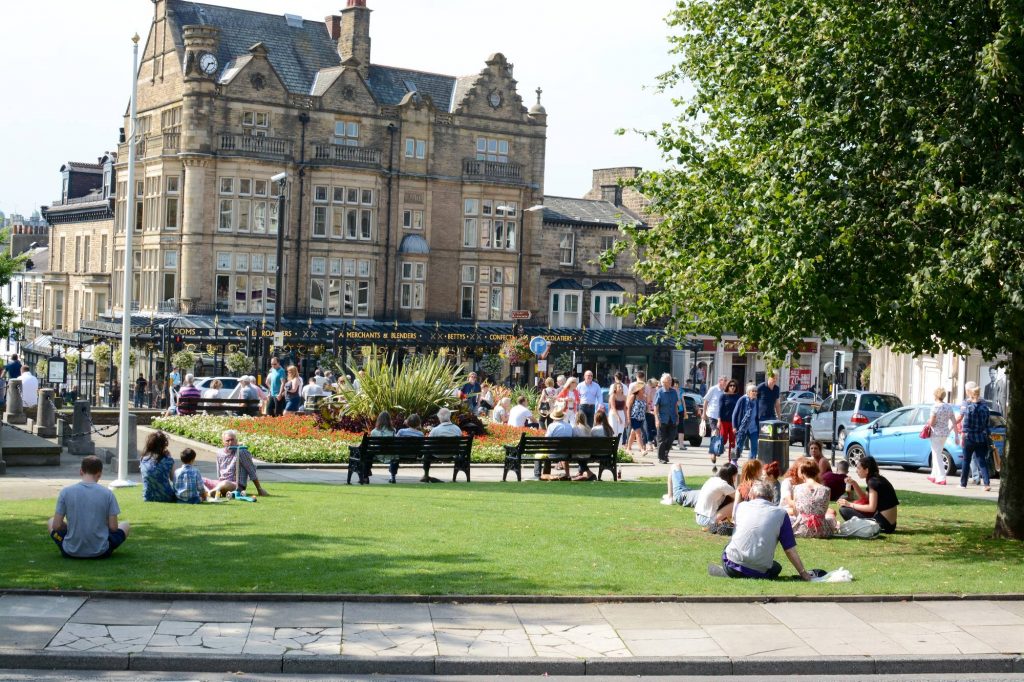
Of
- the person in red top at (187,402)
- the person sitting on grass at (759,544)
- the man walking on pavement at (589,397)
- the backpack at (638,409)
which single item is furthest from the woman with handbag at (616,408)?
the person sitting on grass at (759,544)

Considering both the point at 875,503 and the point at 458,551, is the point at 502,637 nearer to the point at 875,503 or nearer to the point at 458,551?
the point at 458,551

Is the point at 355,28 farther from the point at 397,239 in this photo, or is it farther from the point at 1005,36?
the point at 1005,36

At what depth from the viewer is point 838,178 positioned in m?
14.1

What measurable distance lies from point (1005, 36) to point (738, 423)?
1391cm

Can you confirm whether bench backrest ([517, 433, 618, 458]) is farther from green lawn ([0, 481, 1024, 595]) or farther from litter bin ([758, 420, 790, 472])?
green lawn ([0, 481, 1024, 595])

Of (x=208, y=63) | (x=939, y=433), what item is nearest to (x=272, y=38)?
(x=208, y=63)

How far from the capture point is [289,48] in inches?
2373

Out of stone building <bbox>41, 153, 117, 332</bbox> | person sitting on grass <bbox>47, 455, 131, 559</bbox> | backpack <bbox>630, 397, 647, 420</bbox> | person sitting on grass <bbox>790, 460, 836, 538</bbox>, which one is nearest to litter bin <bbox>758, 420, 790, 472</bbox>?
backpack <bbox>630, 397, 647, 420</bbox>

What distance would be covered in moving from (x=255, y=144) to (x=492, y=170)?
12680mm

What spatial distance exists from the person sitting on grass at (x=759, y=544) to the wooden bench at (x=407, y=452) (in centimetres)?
949

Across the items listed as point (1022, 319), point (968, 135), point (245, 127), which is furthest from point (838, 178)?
point (245, 127)

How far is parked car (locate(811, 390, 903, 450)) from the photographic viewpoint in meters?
33.9

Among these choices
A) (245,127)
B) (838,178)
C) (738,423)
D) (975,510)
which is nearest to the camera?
(838,178)

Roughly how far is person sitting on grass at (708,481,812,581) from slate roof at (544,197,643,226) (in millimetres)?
56867
